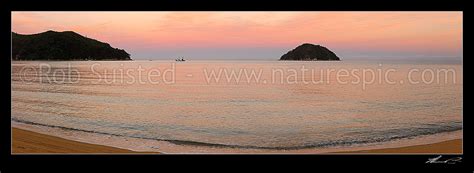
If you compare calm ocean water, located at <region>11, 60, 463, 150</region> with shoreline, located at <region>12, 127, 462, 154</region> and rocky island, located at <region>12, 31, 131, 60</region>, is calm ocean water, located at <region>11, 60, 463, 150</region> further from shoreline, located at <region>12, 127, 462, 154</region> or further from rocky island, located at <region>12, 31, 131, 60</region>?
shoreline, located at <region>12, 127, 462, 154</region>

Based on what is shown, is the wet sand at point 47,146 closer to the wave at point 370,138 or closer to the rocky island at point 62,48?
the wave at point 370,138

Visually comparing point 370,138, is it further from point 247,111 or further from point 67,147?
point 67,147

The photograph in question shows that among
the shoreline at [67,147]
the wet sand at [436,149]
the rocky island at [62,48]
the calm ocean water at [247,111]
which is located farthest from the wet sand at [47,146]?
the rocky island at [62,48]

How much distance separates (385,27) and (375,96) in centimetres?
845

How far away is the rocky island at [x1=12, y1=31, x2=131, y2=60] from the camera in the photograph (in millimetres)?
20484

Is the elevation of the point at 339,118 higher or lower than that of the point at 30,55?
lower

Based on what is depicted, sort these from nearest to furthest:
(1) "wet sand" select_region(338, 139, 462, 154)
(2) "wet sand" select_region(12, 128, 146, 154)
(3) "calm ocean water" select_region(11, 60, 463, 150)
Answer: (2) "wet sand" select_region(12, 128, 146, 154) < (1) "wet sand" select_region(338, 139, 462, 154) < (3) "calm ocean water" select_region(11, 60, 463, 150)

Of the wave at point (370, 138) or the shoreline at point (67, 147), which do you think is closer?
the shoreline at point (67, 147)

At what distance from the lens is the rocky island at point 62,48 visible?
2048cm

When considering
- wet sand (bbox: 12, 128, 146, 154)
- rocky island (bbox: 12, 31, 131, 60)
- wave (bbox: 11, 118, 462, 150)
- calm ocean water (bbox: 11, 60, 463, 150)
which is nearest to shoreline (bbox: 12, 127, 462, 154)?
wet sand (bbox: 12, 128, 146, 154)

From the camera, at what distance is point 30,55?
2086cm
